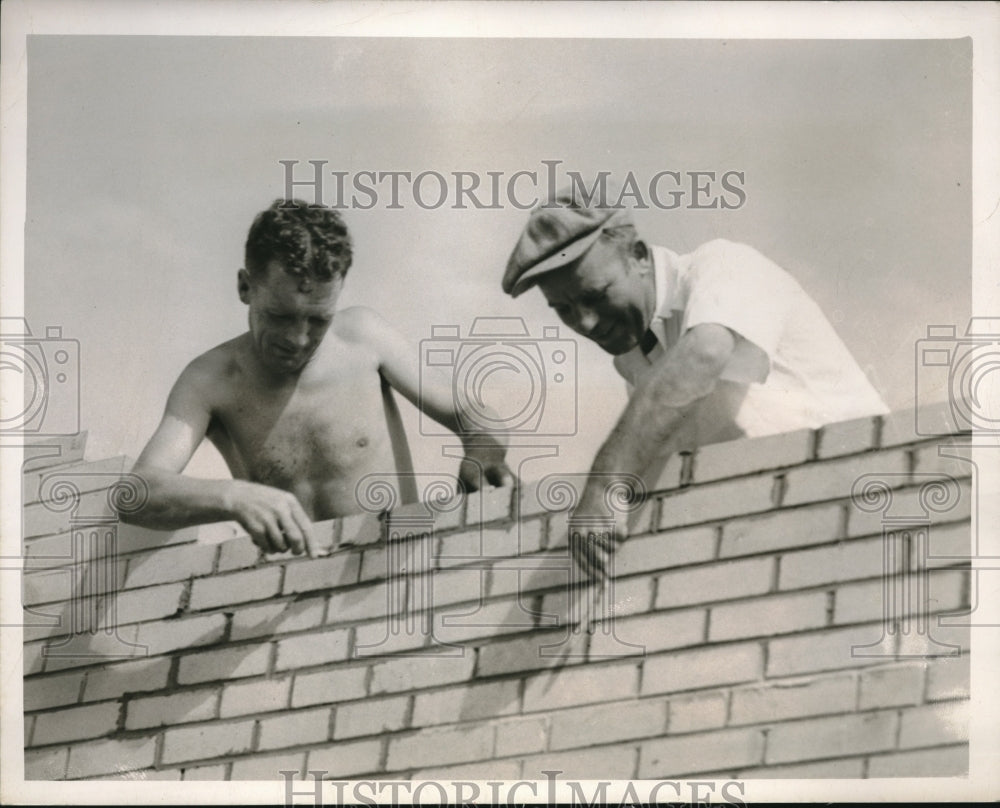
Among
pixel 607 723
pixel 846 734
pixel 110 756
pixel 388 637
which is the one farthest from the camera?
pixel 110 756

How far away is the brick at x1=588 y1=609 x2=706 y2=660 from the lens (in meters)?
4.26

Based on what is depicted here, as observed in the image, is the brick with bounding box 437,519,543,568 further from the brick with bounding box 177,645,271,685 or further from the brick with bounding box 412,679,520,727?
the brick with bounding box 177,645,271,685

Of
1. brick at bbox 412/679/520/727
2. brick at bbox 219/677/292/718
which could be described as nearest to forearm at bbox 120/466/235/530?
brick at bbox 219/677/292/718

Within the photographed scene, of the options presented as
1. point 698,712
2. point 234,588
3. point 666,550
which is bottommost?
point 698,712

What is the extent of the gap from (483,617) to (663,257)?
1363 millimetres

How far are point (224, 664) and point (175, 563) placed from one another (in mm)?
392

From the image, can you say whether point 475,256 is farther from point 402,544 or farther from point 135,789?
point 135,789

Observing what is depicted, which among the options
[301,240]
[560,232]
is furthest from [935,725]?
[301,240]

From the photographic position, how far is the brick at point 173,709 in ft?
14.7

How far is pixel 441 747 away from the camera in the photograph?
438 cm

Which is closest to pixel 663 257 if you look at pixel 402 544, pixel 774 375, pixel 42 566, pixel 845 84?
pixel 774 375

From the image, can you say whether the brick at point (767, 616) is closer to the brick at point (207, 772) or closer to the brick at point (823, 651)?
the brick at point (823, 651)
